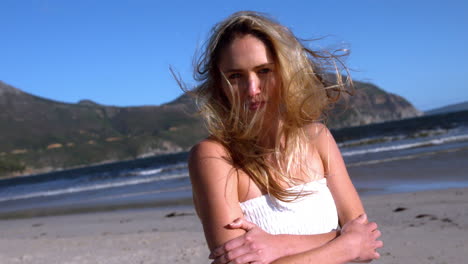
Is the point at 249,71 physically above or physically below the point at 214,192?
above

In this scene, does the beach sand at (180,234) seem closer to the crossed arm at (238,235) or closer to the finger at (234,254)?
the crossed arm at (238,235)

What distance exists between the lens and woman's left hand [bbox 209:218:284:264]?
156cm

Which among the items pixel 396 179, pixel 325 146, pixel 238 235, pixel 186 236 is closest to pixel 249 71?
pixel 325 146

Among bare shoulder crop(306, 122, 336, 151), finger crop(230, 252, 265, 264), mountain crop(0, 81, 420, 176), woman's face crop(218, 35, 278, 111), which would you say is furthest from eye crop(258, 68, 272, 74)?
mountain crop(0, 81, 420, 176)

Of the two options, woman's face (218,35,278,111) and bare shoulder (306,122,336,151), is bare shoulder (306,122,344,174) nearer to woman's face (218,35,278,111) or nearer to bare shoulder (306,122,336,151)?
bare shoulder (306,122,336,151)

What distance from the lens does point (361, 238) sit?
68.5 inches

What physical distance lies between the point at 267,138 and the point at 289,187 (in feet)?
0.78

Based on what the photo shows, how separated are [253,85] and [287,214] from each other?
489 millimetres

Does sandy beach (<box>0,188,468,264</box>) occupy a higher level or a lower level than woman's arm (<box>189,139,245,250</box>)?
lower

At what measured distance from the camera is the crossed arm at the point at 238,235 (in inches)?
61.7

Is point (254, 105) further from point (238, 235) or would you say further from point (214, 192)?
point (238, 235)

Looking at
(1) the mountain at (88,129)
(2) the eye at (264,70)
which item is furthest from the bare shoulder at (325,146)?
(1) the mountain at (88,129)

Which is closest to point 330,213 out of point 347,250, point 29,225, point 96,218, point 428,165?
point 347,250

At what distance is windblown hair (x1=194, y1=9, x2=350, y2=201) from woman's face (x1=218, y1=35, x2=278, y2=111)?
0.06 ft
